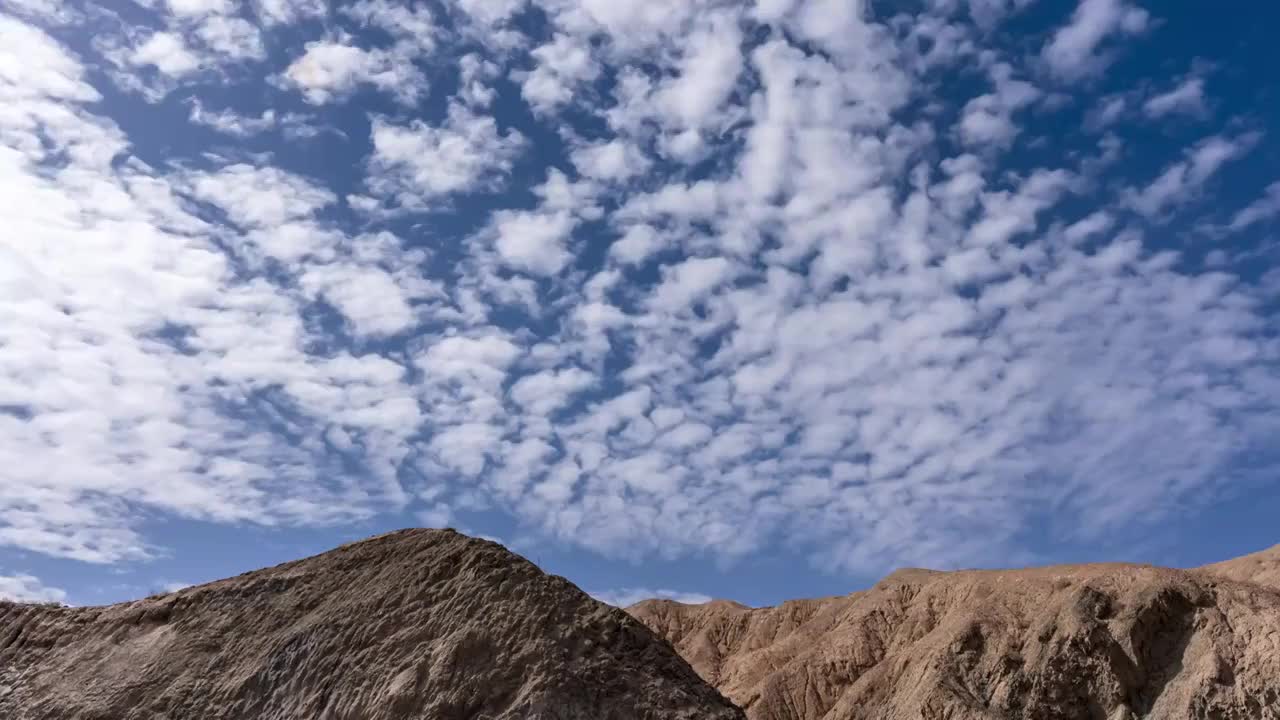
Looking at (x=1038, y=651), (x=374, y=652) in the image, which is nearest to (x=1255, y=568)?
(x=1038, y=651)

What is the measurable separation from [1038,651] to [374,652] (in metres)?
47.3

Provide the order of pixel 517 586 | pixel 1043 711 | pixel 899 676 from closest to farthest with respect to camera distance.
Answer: pixel 517 586, pixel 1043 711, pixel 899 676

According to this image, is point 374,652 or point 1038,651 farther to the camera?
point 1038,651

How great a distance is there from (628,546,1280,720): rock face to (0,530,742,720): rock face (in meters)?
42.5

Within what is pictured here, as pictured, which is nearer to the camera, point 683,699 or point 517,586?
point 683,699

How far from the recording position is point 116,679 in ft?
55.7

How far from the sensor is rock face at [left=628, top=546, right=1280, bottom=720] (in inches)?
1925

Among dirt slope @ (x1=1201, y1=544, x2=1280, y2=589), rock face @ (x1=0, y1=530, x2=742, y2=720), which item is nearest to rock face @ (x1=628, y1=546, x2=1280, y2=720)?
dirt slope @ (x1=1201, y1=544, x2=1280, y2=589)

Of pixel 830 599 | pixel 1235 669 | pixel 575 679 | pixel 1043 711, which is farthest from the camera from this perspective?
pixel 830 599

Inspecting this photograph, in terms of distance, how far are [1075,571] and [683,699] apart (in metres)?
53.7

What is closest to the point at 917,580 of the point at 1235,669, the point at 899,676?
the point at 899,676

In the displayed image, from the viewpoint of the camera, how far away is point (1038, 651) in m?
54.0

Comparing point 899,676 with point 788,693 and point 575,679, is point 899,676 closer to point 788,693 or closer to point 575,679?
point 788,693

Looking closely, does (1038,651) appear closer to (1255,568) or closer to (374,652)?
(1255,568)
